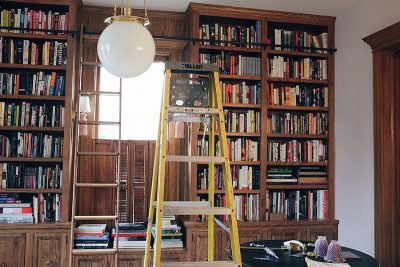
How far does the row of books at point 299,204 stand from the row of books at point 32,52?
2383 millimetres

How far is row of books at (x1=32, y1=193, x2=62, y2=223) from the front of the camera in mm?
3842

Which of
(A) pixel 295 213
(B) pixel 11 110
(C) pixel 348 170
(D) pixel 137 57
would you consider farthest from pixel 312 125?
(B) pixel 11 110

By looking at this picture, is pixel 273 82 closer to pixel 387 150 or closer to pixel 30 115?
pixel 387 150

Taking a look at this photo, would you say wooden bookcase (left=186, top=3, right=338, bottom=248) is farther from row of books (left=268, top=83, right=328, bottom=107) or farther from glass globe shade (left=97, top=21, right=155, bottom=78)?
glass globe shade (left=97, top=21, right=155, bottom=78)

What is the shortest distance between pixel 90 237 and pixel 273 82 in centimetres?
233

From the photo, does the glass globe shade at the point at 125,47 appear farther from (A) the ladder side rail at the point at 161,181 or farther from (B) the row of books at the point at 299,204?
(B) the row of books at the point at 299,204

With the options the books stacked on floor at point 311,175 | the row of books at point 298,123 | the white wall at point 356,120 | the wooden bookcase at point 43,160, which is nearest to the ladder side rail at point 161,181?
the wooden bookcase at point 43,160

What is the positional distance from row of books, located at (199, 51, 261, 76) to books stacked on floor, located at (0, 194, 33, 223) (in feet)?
6.93

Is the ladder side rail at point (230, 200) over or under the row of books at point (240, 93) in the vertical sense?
under

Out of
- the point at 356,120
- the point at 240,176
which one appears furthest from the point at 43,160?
the point at 356,120

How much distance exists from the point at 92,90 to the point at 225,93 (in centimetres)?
132

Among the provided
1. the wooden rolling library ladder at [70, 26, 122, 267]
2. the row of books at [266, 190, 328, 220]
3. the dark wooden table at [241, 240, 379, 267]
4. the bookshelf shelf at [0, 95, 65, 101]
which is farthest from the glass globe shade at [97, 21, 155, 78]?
the row of books at [266, 190, 328, 220]

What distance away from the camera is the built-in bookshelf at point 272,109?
13.7 feet

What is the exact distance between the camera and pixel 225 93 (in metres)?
4.17
